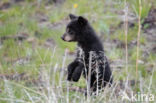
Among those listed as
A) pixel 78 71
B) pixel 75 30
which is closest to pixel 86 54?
pixel 78 71

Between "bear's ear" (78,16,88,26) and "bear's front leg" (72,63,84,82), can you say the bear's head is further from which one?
"bear's front leg" (72,63,84,82)

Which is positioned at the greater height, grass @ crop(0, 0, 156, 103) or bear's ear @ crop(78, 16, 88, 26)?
bear's ear @ crop(78, 16, 88, 26)

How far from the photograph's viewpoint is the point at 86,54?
4762 mm

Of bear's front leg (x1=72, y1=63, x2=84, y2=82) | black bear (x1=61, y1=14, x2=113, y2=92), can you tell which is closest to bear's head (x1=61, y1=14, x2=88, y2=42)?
black bear (x1=61, y1=14, x2=113, y2=92)

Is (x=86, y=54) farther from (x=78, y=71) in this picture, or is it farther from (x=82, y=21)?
(x=82, y=21)

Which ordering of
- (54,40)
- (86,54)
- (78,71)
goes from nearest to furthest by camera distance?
(78,71) < (86,54) < (54,40)

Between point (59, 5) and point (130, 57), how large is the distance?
2.97 metres

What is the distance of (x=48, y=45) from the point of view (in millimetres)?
7398

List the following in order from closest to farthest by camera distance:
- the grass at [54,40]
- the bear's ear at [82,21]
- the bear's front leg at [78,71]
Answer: the bear's front leg at [78,71]
the bear's ear at [82,21]
the grass at [54,40]

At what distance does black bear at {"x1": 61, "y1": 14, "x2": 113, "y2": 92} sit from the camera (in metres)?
4.65

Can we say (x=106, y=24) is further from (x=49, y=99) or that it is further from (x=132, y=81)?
(x=49, y=99)

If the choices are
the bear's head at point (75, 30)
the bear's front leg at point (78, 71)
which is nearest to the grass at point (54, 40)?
the bear's front leg at point (78, 71)

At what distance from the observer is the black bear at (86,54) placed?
4648 mm

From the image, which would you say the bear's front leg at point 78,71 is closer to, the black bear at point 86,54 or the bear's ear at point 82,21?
the black bear at point 86,54
